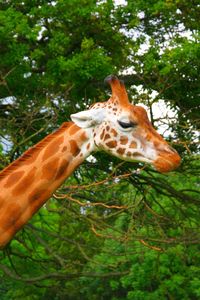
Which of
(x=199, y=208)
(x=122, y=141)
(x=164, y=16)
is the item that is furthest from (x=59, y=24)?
(x=122, y=141)

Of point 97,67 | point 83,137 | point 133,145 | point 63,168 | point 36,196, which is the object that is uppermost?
point 97,67

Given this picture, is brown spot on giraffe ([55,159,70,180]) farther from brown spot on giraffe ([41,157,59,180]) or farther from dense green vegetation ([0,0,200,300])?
dense green vegetation ([0,0,200,300])

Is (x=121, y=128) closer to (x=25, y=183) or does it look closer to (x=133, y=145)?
(x=133, y=145)

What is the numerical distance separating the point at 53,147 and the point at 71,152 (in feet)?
0.56

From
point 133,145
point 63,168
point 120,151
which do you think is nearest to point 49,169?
point 63,168

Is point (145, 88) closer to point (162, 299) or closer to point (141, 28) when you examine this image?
point (141, 28)

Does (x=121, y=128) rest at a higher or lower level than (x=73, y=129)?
higher

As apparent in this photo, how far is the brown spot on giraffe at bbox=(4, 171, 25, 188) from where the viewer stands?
292 inches

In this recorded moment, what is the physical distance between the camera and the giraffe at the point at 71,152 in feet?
23.8

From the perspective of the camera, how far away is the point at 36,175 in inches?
290

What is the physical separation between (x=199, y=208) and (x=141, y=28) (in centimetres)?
334

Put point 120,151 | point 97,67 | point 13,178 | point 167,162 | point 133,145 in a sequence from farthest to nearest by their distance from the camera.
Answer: point 97,67, point 13,178, point 120,151, point 133,145, point 167,162

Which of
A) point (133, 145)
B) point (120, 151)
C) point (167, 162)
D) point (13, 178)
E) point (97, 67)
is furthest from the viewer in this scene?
point (97, 67)

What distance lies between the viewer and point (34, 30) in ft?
44.0
